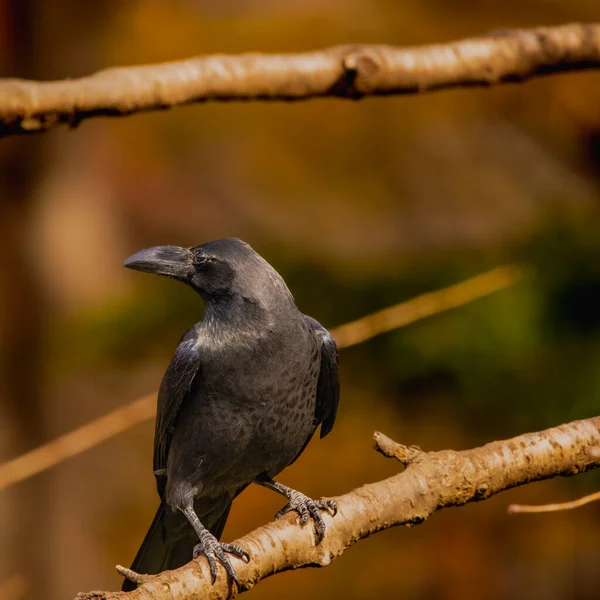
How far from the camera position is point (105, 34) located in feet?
21.5

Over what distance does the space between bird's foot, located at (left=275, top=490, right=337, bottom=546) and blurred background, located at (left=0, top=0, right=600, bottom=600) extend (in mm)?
2090

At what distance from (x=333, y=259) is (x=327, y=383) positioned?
2.64m

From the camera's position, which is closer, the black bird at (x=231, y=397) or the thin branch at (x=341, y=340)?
→ the black bird at (x=231, y=397)

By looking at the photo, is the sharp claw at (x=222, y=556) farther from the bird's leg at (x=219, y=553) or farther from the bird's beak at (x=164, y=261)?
the bird's beak at (x=164, y=261)

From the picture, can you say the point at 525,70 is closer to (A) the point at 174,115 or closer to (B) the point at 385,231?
(B) the point at 385,231

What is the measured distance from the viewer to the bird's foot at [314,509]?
2.75 metres

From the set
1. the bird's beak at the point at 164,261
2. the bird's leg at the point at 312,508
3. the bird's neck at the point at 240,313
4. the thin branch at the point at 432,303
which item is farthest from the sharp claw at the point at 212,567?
the thin branch at the point at 432,303

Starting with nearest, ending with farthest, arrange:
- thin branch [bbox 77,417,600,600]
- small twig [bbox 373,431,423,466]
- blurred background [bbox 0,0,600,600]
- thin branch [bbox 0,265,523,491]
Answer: thin branch [bbox 77,417,600,600] < small twig [bbox 373,431,423,466] < thin branch [bbox 0,265,523,491] < blurred background [bbox 0,0,600,600]

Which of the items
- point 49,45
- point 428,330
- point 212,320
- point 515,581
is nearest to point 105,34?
point 49,45

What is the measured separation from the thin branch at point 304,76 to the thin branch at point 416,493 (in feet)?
4.64

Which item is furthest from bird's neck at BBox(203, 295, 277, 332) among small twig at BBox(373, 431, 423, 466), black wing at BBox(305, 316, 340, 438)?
small twig at BBox(373, 431, 423, 466)

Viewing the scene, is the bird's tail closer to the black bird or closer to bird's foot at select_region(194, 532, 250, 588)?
the black bird

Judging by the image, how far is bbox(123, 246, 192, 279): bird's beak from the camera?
232cm

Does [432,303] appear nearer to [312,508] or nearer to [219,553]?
[312,508]
